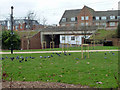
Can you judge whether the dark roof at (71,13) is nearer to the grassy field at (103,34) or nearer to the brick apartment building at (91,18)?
the brick apartment building at (91,18)

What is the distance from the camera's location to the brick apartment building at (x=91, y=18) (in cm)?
5716

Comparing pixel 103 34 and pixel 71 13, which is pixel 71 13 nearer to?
pixel 71 13

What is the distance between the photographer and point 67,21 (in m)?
60.5

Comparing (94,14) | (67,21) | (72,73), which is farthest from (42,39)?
(72,73)

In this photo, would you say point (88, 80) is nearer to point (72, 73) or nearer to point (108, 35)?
point (72, 73)

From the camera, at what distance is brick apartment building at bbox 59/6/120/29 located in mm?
57156

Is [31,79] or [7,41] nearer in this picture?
[31,79]

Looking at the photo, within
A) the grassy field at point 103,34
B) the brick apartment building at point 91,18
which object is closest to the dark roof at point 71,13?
the brick apartment building at point 91,18

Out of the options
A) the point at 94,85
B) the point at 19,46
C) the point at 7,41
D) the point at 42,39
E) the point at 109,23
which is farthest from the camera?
the point at 109,23

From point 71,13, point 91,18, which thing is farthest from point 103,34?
point 71,13

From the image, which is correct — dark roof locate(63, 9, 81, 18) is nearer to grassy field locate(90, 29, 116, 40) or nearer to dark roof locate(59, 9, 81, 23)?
dark roof locate(59, 9, 81, 23)

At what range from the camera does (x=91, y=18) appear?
57.7 m

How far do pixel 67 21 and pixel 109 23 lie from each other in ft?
43.6

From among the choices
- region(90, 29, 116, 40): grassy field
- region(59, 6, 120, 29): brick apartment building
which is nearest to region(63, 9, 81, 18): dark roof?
region(59, 6, 120, 29): brick apartment building
